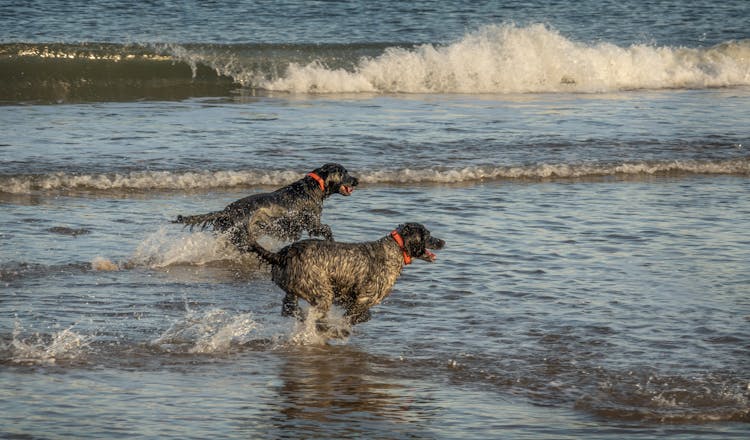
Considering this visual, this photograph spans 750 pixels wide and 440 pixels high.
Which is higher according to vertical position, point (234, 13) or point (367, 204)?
point (234, 13)

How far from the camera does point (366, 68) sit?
78.7 ft

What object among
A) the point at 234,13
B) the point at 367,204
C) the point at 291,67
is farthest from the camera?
the point at 234,13

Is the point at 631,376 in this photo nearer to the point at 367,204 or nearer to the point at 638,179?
the point at 367,204

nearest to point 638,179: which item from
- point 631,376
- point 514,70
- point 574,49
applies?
point 631,376

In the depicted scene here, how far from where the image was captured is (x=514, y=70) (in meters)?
24.7

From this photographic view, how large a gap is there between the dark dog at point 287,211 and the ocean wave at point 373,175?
361 cm

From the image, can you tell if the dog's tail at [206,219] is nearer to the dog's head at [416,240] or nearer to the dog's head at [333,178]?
the dog's head at [333,178]

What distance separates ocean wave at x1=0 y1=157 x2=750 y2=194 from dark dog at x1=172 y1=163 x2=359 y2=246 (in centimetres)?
361

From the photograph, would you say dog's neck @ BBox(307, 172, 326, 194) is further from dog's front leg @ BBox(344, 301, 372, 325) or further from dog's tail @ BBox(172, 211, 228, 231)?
dog's front leg @ BBox(344, 301, 372, 325)

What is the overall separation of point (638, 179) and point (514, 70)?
388 inches

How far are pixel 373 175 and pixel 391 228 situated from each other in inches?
105

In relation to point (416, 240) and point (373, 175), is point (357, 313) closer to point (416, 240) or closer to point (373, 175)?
point (416, 240)

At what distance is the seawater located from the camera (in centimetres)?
753

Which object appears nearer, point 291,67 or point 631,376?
point 631,376
